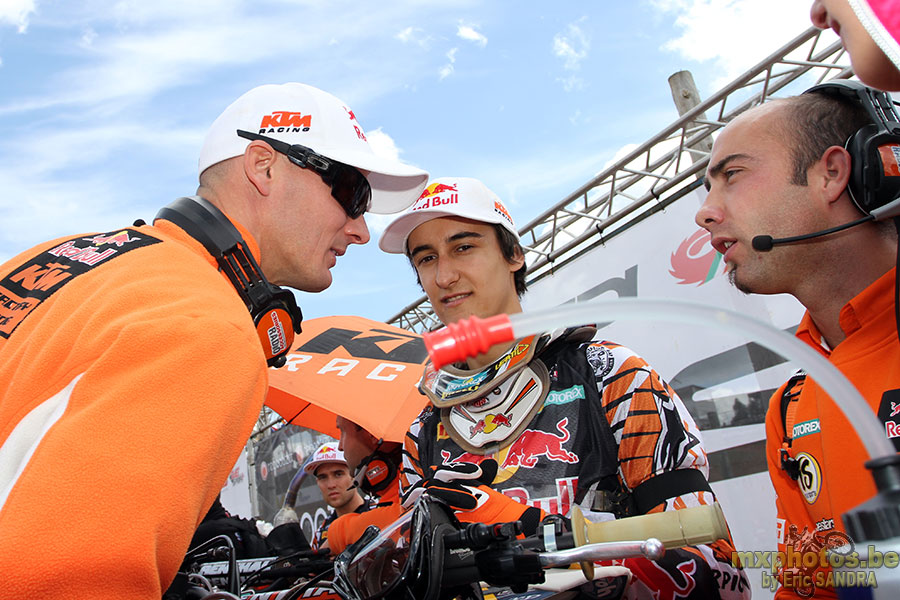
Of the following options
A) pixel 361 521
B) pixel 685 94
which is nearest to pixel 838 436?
pixel 361 521

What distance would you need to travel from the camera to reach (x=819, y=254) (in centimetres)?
183

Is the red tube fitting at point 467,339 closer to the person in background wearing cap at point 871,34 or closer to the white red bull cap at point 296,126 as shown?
the person in background wearing cap at point 871,34

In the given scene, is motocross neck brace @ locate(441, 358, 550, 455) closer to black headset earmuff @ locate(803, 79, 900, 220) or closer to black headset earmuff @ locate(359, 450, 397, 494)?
black headset earmuff @ locate(803, 79, 900, 220)

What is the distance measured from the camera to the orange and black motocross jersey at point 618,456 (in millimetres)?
1592

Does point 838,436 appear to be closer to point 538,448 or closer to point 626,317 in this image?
point 538,448

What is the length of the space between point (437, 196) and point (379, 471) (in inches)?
81.4

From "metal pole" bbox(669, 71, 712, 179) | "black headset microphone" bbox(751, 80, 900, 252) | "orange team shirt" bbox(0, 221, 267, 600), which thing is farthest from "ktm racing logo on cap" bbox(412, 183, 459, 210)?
"metal pole" bbox(669, 71, 712, 179)

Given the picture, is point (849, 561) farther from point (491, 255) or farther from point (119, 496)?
point (491, 255)

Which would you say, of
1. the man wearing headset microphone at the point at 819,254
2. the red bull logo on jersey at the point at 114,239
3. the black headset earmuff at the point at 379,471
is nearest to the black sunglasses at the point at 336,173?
the red bull logo on jersey at the point at 114,239

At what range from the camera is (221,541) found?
2.45 m

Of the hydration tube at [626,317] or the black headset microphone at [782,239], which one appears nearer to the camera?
the hydration tube at [626,317]

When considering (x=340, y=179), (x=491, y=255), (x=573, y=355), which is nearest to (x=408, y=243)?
(x=491, y=255)

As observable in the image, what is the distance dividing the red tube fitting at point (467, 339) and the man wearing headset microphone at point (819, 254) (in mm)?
1345

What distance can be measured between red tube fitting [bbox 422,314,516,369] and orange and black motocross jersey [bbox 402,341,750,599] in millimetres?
1113
